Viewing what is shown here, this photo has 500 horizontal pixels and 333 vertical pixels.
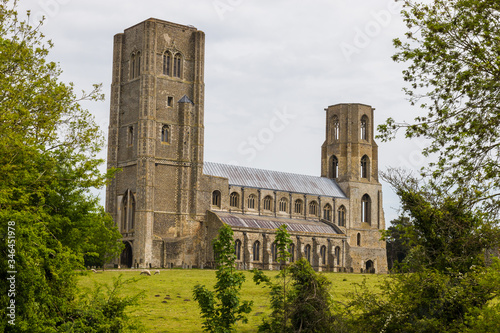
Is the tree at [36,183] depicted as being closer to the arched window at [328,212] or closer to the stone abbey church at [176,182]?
the stone abbey church at [176,182]

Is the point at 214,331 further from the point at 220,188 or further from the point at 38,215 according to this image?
the point at 220,188

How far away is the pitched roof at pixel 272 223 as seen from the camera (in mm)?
71356

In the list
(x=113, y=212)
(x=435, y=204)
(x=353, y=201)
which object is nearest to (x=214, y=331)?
(x=435, y=204)

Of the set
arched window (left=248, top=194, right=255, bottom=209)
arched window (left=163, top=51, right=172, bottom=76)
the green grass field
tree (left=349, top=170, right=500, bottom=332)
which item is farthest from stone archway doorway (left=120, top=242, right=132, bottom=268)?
tree (left=349, top=170, right=500, bottom=332)

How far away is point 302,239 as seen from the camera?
249 ft

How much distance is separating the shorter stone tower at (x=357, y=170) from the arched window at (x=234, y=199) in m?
17.5

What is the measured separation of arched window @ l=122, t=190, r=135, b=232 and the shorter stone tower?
2973 cm

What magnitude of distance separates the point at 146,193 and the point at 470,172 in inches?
2156

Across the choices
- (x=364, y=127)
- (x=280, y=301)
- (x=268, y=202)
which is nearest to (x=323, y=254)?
(x=268, y=202)

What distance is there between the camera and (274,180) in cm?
8419

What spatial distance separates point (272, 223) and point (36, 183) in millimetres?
54718

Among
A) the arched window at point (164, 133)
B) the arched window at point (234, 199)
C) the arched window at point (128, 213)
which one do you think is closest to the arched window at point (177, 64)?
the arched window at point (164, 133)

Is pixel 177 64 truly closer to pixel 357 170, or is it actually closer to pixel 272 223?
pixel 272 223

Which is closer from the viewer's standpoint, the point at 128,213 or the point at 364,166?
the point at 128,213
